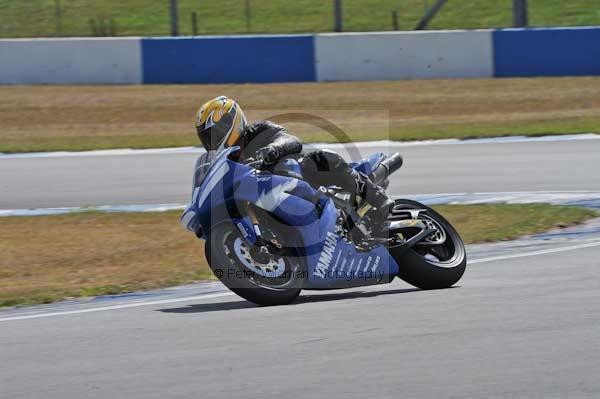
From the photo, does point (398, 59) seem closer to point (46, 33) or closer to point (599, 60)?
point (599, 60)

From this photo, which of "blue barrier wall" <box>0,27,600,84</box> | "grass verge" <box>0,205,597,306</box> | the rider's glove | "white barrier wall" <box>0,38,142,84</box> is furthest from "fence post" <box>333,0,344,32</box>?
the rider's glove

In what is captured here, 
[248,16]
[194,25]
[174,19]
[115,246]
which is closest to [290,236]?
[115,246]

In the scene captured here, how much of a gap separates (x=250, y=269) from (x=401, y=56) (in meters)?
15.0

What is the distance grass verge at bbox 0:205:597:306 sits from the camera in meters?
8.44

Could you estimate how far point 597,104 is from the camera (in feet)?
64.4

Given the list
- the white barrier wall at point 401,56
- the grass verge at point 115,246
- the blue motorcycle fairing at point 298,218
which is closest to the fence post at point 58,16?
the white barrier wall at point 401,56

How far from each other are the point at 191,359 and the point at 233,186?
1.43 meters

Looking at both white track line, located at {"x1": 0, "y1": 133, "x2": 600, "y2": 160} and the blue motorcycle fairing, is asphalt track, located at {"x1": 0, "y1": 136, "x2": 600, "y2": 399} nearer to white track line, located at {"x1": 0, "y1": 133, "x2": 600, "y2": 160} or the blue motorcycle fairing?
the blue motorcycle fairing

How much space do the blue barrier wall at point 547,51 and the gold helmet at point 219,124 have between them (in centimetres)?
1455

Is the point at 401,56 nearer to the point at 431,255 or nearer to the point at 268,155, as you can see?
the point at 431,255

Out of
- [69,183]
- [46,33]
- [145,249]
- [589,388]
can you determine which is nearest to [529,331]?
[589,388]

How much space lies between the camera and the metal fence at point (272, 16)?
22078 millimetres

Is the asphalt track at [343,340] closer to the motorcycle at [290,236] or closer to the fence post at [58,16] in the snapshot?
the motorcycle at [290,236]

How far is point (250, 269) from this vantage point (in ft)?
22.2
